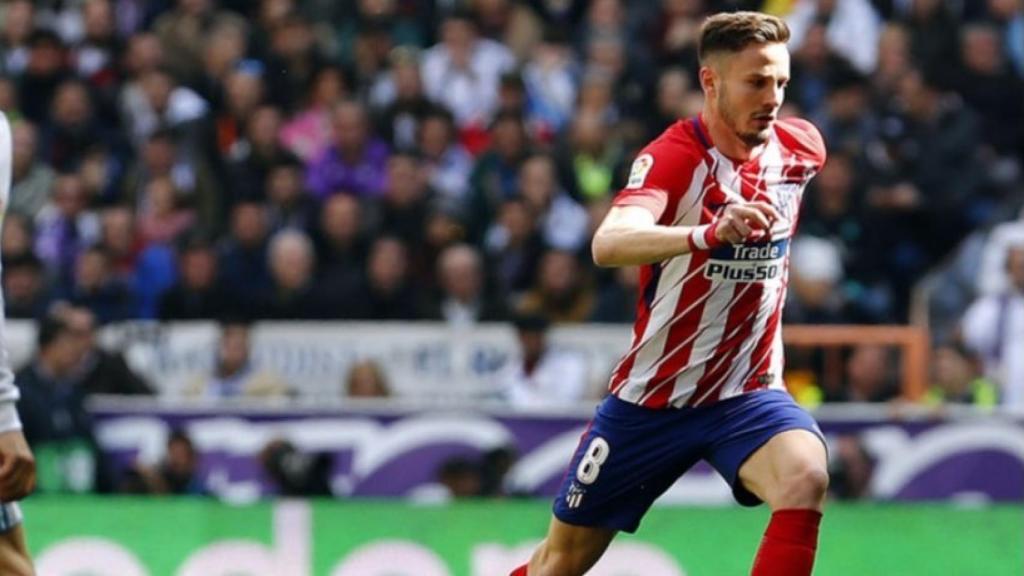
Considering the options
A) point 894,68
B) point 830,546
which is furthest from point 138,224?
point 830,546

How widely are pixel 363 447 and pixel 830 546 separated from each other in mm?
3083

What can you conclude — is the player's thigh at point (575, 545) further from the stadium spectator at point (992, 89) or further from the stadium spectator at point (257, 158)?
the stadium spectator at point (992, 89)

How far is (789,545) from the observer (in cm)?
694

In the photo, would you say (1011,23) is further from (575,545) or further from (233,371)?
(575,545)

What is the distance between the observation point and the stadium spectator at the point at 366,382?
13.0 metres

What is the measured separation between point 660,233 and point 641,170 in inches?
19.3

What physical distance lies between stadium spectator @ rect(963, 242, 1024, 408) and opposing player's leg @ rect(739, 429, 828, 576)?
6093mm

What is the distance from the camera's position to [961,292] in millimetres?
14070

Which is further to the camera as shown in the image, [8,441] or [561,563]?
[561,563]

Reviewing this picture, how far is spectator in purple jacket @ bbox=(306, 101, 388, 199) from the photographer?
14.8 m

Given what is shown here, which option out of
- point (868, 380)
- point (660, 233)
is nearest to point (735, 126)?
point (660, 233)

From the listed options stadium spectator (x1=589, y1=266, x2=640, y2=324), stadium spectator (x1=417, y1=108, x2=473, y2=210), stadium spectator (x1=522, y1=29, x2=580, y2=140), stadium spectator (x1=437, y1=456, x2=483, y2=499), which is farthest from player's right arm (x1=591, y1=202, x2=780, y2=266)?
stadium spectator (x1=522, y1=29, x2=580, y2=140)

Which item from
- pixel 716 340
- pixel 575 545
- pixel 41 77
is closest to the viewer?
pixel 716 340

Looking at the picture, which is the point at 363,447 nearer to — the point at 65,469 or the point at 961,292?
the point at 65,469
